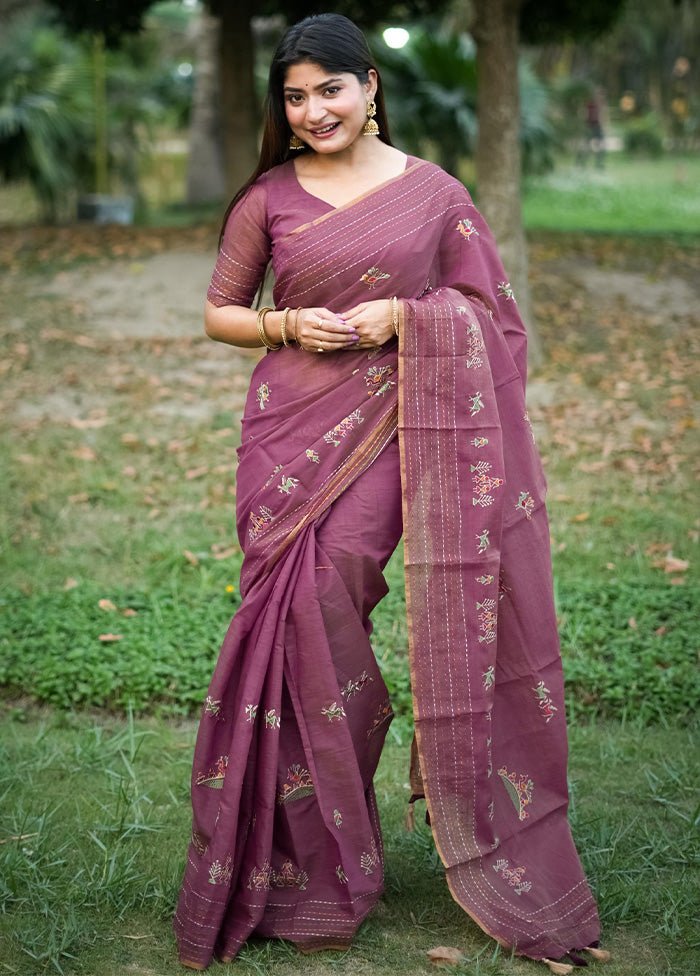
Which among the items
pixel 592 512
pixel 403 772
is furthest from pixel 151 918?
pixel 592 512

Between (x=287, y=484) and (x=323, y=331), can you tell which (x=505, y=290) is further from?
(x=287, y=484)

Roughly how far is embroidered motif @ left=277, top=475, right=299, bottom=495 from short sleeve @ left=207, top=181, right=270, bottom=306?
476 mm

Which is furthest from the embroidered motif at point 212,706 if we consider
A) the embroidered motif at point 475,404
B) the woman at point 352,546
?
the embroidered motif at point 475,404

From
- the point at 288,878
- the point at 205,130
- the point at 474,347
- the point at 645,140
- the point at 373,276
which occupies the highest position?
the point at 373,276

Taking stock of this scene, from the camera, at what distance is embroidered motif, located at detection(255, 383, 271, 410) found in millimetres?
2877

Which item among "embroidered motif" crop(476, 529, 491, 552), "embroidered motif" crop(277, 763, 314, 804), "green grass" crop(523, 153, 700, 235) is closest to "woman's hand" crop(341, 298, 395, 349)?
"embroidered motif" crop(476, 529, 491, 552)

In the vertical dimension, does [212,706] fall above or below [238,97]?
below

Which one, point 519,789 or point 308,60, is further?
point 519,789

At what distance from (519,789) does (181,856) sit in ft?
3.31

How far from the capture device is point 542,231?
12.4 metres

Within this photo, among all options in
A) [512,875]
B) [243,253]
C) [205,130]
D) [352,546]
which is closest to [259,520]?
[352,546]

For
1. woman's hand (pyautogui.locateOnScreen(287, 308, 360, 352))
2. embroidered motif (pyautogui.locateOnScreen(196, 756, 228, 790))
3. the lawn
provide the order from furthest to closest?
the lawn
embroidered motif (pyautogui.locateOnScreen(196, 756, 228, 790))
woman's hand (pyautogui.locateOnScreen(287, 308, 360, 352))

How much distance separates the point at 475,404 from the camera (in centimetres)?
278

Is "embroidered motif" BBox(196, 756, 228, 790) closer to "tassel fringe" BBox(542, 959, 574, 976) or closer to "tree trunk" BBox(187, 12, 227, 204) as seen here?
"tassel fringe" BBox(542, 959, 574, 976)
